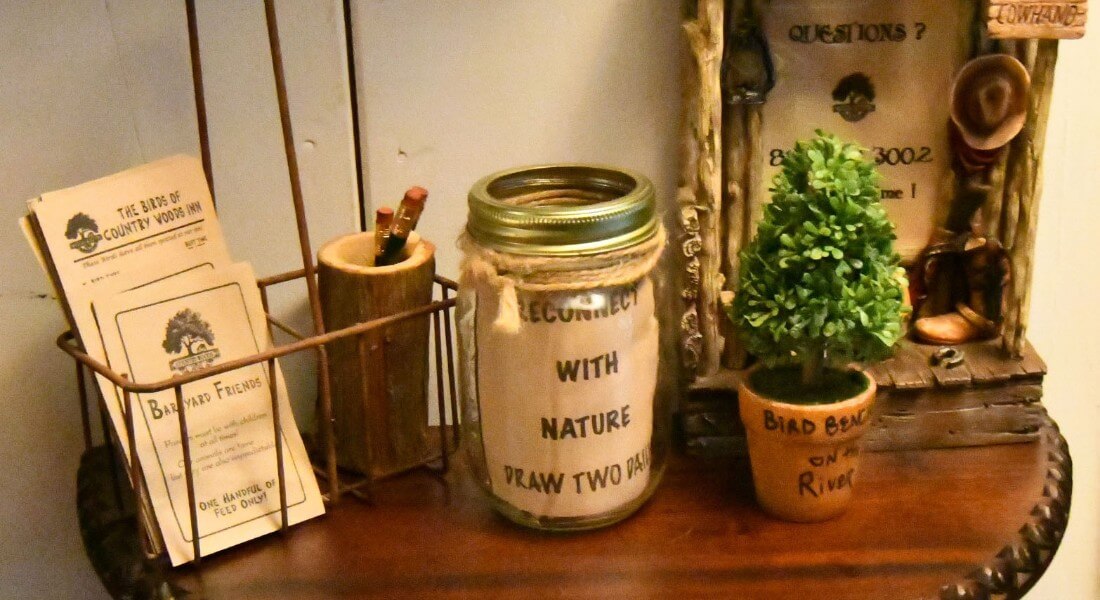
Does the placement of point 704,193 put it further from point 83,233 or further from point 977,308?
point 83,233

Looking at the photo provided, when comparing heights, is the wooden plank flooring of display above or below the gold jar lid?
below

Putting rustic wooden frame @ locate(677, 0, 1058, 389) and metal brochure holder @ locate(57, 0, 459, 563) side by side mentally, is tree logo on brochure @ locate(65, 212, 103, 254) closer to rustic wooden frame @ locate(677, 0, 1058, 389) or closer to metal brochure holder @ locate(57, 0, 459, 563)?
metal brochure holder @ locate(57, 0, 459, 563)

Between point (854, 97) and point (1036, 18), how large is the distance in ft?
0.45

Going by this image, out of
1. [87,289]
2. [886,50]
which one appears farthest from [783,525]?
[87,289]

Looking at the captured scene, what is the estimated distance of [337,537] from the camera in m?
0.69

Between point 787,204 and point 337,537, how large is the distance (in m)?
0.38

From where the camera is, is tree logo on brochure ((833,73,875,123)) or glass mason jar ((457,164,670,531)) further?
tree logo on brochure ((833,73,875,123))

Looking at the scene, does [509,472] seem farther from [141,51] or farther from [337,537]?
[141,51]

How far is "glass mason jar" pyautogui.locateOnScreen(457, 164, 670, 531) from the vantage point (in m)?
0.62

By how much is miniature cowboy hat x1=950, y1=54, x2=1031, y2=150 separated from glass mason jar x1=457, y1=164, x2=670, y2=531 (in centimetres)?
27

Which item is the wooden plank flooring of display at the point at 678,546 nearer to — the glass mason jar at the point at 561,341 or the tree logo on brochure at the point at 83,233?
the glass mason jar at the point at 561,341

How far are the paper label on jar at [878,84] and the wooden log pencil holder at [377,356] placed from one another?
0.29 metres

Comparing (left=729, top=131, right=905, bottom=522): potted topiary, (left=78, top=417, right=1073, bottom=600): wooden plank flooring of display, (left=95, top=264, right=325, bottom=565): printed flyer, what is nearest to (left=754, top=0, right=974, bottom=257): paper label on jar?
(left=729, top=131, right=905, bottom=522): potted topiary

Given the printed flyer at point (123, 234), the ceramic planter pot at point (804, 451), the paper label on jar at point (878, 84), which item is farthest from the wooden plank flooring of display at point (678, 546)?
the paper label on jar at point (878, 84)
